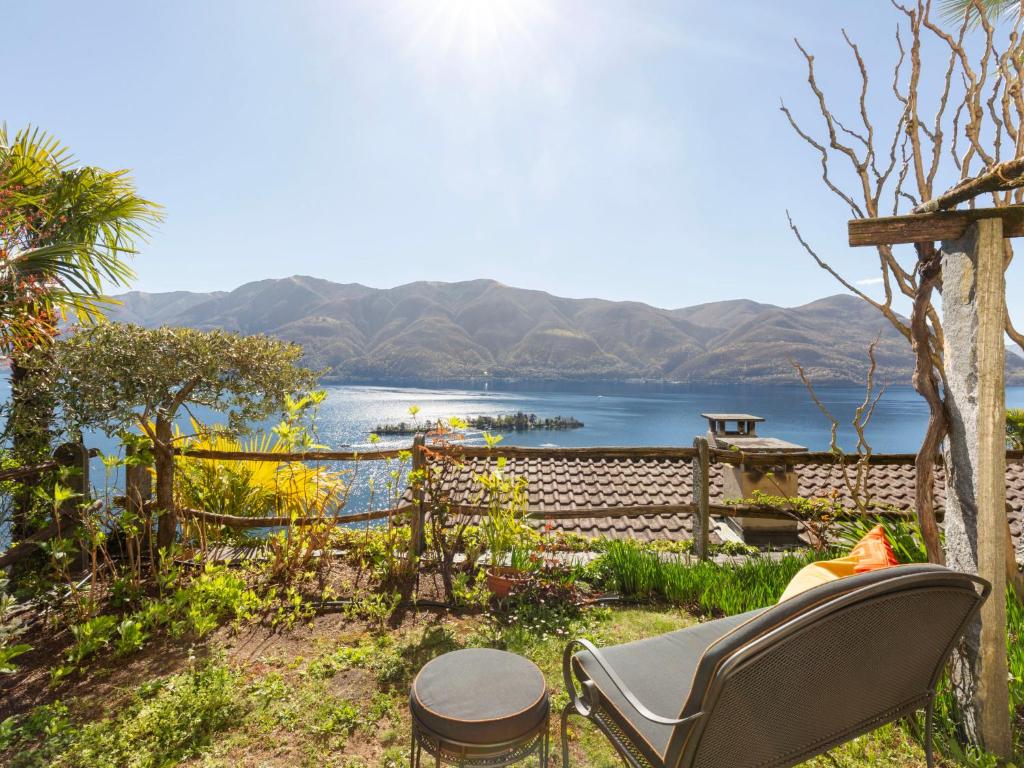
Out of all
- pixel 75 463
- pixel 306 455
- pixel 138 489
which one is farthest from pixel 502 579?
pixel 75 463

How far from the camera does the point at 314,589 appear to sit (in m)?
3.68

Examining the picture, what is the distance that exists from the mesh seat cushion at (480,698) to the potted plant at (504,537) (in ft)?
5.75

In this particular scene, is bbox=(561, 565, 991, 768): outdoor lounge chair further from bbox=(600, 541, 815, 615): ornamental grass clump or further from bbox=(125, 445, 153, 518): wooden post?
bbox=(125, 445, 153, 518): wooden post

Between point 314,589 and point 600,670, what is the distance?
2.72 m

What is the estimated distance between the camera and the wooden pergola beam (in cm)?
207

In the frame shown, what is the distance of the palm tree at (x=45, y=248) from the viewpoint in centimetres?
324

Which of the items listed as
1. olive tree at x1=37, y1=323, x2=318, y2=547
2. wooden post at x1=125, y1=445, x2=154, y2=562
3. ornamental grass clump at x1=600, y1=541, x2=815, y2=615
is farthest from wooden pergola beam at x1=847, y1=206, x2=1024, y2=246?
wooden post at x1=125, y1=445, x2=154, y2=562

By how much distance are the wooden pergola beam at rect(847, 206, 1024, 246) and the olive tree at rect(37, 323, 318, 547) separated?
3.79 meters

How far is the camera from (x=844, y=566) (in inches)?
74.5

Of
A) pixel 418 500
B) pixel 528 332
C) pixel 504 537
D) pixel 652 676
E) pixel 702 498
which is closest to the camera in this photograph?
pixel 652 676

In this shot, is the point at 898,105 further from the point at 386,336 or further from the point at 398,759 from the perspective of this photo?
the point at 386,336

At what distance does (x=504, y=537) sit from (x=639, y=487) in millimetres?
6234

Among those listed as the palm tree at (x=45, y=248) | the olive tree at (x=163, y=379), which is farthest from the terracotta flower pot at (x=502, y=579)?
the palm tree at (x=45, y=248)

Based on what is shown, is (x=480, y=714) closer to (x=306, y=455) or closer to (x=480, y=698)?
(x=480, y=698)
